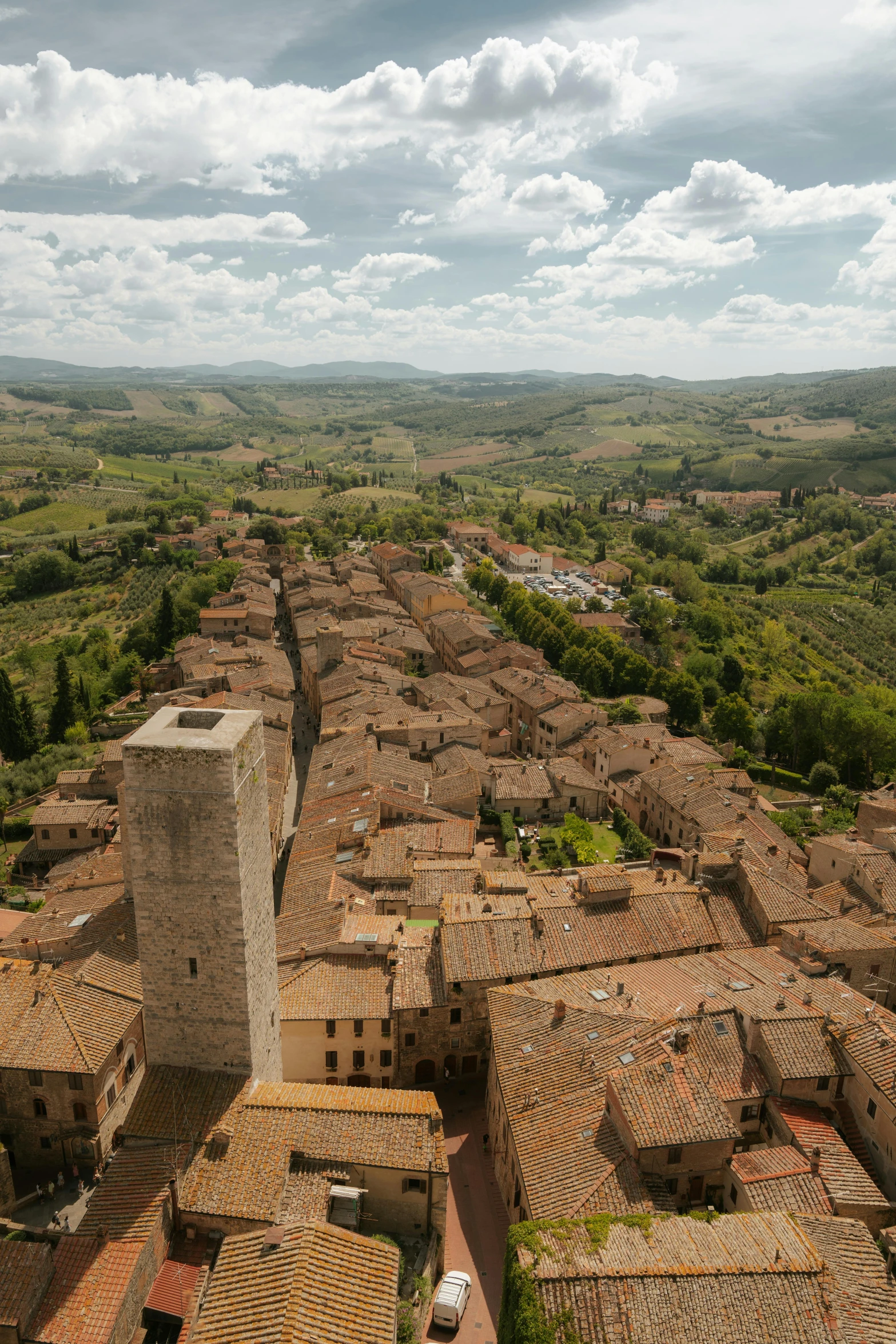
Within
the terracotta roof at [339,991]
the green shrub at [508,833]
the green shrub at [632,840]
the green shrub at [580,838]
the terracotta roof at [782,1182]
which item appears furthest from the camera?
the green shrub at [632,840]

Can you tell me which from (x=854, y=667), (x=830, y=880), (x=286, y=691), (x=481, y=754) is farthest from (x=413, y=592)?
(x=830, y=880)

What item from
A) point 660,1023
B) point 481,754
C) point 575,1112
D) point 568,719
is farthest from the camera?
point 568,719

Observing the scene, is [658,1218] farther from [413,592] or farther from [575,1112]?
[413,592]

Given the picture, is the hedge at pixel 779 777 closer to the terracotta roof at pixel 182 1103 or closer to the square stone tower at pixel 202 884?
the square stone tower at pixel 202 884

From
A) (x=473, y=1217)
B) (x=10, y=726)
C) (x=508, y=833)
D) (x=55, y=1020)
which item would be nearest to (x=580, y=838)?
(x=508, y=833)

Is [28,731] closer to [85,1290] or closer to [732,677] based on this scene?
[85,1290]

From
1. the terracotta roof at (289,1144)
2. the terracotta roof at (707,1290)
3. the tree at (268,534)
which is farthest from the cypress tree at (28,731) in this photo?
the tree at (268,534)

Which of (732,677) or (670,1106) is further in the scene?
(732,677)
